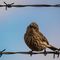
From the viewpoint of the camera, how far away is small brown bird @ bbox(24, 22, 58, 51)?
668 cm

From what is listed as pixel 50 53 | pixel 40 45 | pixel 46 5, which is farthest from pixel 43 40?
pixel 50 53

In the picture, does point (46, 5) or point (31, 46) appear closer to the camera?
point (46, 5)

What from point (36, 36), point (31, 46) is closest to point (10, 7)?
point (31, 46)

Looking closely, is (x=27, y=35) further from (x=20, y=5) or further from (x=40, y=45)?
(x=20, y=5)

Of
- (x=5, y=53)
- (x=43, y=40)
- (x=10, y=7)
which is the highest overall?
(x=10, y=7)

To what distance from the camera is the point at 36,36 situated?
7281mm

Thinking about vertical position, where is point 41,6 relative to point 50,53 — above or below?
above

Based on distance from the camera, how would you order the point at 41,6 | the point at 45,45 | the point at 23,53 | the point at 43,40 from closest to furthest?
the point at 23,53, the point at 41,6, the point at 45,45, the point at 43,40

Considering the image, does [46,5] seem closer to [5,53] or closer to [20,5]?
[20,5]

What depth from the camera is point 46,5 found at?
500 centimetres

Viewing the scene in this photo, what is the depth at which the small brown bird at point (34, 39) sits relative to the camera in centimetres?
668

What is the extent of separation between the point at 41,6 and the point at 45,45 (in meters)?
1.95

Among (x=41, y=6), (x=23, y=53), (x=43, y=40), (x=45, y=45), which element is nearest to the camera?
(x=23, y=53)

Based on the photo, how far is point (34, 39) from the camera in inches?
282
